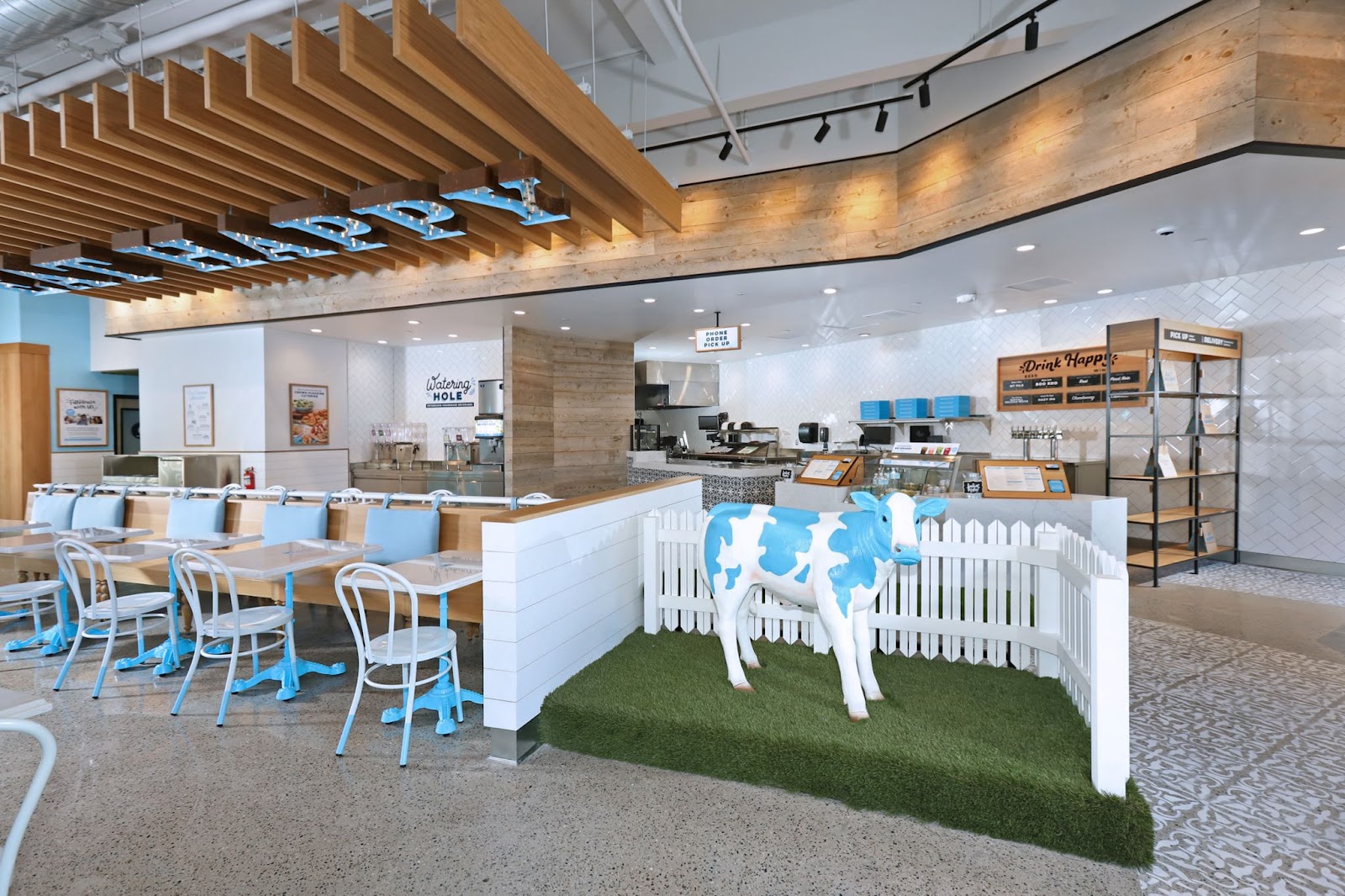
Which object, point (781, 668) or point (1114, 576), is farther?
point (781, 668)

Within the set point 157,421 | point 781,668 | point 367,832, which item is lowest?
point 367,832

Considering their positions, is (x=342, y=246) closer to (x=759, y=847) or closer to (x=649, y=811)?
(x=649, y=811)

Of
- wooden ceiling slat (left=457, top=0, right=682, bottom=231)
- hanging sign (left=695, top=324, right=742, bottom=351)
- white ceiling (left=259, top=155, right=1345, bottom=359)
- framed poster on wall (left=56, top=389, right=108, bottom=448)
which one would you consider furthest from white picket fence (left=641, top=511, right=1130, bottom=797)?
framed poster on wall (left=56, top=389, right=108, bottom=448)

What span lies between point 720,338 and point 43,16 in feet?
Result: 19.3

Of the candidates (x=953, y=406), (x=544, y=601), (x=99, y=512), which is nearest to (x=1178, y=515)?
(x=953, y=406)

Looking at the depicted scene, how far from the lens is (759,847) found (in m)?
2.31

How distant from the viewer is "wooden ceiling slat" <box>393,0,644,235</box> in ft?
9.32

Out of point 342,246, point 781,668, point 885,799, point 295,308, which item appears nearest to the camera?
point 885,799

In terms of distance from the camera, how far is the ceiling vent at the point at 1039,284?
6434 millimetres

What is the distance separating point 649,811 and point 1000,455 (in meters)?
7.78

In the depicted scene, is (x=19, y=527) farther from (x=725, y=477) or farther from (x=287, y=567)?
(x=725, y=477)

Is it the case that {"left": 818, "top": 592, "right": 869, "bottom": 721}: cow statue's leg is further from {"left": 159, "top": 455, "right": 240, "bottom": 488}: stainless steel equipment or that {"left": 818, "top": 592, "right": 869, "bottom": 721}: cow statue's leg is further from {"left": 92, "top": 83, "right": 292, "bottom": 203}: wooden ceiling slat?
{"left": 159, "top": 455, "right": 240, "bottom": 488}: stainless steel equipment

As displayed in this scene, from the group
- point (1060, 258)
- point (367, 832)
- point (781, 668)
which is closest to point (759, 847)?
point (781, 668)

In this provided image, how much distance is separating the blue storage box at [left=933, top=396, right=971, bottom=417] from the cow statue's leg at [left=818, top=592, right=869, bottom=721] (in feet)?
22.0
